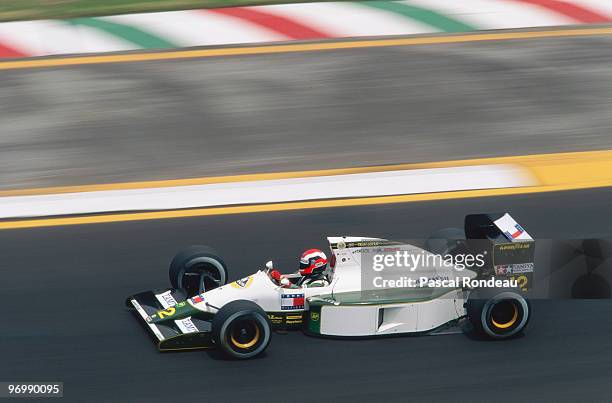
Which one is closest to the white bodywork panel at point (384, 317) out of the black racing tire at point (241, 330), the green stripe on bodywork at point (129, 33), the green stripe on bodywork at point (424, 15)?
the black racing tire at point (241, 330)

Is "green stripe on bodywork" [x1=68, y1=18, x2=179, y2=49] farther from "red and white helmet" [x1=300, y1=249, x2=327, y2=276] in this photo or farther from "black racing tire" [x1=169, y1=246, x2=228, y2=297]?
"red and white helmet" [x1=300, y1=249, x2=327, y2=276]

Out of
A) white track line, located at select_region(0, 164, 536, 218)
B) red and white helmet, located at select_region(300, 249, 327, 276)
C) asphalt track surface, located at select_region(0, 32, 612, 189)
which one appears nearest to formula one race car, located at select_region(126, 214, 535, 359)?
red and white helmet, located at select_region(300, 249, 327, 276)

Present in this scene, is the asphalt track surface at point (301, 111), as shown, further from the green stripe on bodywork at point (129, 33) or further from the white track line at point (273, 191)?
the green stripe on bodywork at point (129, 33)

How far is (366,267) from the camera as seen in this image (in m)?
8.77

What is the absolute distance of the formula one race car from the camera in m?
8.52

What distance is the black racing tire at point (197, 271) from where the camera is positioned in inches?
359

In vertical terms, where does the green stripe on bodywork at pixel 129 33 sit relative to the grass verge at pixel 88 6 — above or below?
below

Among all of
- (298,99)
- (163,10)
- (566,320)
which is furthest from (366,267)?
(163,10)

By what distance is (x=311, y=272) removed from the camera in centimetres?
870

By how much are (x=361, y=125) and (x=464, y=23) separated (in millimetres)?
3568

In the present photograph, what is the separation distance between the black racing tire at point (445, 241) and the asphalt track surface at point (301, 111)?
9.19 ft

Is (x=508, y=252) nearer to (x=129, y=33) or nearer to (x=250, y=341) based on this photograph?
(x=250, y=341)

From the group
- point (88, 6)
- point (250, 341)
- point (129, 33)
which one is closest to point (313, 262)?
point (250, 341)

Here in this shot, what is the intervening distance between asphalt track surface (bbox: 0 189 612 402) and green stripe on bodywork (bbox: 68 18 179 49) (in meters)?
4.67
